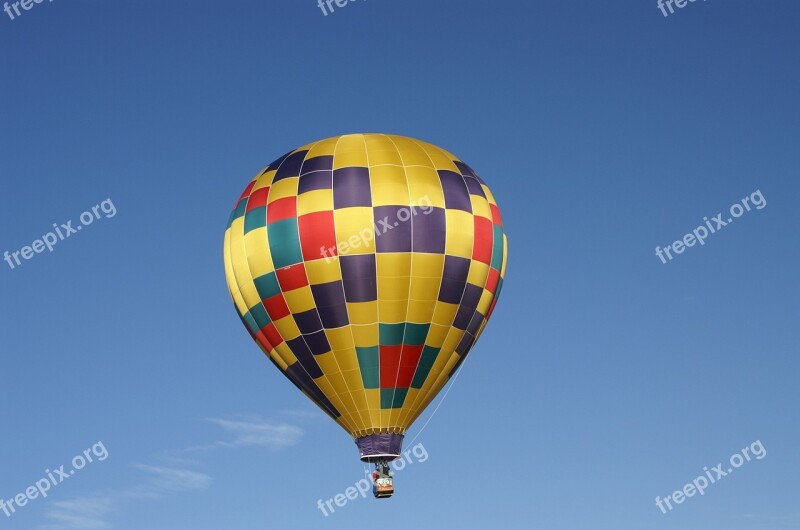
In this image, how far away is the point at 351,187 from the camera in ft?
136

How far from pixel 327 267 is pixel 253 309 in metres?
2.79

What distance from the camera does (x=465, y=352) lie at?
141 feet

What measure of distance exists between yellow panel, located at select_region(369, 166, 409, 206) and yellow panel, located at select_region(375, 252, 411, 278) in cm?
137

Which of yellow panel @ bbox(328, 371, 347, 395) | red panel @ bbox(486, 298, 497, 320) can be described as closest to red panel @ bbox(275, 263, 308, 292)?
yellow panel @ bbox(328, 371, 347, 395)

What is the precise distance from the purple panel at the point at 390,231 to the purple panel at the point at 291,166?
2.73 metres

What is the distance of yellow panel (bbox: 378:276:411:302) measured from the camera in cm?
4081

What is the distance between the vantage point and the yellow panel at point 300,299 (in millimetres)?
41031

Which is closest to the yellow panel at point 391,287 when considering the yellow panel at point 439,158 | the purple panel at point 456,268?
the purple panel at point 456,268

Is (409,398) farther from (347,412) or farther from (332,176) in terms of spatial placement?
(332,176)

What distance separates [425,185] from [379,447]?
273 inches

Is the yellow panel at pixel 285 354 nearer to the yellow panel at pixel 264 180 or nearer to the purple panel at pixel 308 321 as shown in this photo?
the purple panel at pixel 308 321

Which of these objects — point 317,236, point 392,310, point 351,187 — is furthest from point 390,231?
point 392,310

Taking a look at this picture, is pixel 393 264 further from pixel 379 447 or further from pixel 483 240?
pixel 379 447

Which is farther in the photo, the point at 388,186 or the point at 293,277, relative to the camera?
the point at 388,186
